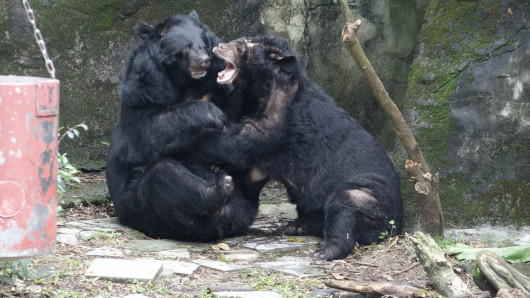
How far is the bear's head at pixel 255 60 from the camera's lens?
6574 millimetres

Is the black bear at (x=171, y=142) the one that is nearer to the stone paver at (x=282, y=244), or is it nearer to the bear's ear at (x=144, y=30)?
the bear's ear at (x=144, y=30)

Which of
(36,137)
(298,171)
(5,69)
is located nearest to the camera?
(36,137)

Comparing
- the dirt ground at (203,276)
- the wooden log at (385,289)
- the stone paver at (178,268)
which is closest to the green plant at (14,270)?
the dirt ground at (203,276)

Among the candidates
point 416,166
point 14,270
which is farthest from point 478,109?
point 14,270

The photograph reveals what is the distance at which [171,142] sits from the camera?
20.8 feet

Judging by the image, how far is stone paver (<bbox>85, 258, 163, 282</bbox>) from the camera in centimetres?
482

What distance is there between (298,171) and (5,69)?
3555 mm

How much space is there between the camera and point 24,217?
11.9ft

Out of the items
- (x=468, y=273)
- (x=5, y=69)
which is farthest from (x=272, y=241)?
(x=5, y=69)

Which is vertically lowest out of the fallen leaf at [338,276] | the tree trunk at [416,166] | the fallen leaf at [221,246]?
the fallen leaf at [221,246]

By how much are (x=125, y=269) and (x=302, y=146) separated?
2279 millimetres

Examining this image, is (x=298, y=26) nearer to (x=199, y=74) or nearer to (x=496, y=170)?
(x=199, y=74)

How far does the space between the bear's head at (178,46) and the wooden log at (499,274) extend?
3.21 metres

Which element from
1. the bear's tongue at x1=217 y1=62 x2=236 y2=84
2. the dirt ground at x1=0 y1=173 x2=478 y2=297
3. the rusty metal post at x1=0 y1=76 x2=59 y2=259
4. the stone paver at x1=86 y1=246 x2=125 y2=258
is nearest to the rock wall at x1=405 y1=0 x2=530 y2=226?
the dirt ground at x1=0 y1=173 x2=478 y2=297
